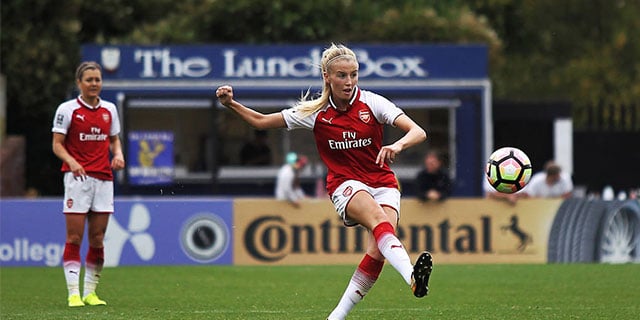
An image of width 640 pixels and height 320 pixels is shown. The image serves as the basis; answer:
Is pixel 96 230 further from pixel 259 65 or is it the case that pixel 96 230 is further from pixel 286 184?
pixel 259 65

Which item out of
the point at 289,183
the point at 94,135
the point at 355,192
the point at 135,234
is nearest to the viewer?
the point at 355,192

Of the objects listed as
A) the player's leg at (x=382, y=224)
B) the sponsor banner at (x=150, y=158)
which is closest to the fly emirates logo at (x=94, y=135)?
the player's leg at (x=382, y=224)

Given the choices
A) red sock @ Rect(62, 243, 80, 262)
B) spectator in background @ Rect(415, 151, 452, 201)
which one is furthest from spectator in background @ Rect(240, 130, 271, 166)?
red sock @ Rect(62, 243, 80, 262)

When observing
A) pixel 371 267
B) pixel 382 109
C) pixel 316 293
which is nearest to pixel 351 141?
pixel 382 109

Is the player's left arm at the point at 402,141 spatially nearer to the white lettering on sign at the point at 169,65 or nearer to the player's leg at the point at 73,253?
the player's leg at the point at 73,253

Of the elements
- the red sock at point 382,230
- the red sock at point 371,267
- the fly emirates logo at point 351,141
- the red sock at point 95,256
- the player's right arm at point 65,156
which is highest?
the fly emirates logo at point 351,141

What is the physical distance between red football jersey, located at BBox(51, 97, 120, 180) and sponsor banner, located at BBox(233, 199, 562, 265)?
7.04 m

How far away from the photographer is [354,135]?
991cm

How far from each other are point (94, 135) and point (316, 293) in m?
2.94

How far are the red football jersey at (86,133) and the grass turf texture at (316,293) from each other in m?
1.26

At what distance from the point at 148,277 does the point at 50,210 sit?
315cm

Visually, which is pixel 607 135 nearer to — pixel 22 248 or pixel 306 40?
pixel 306 40

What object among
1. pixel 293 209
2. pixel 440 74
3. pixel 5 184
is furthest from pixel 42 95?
pixel 293 209

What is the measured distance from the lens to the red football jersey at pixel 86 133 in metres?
12.4
